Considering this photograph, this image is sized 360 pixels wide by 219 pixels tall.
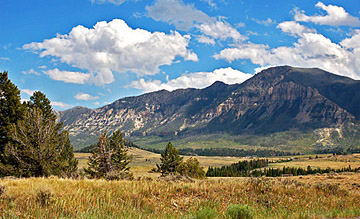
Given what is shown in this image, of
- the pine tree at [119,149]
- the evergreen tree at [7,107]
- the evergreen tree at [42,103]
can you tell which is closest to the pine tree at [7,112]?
the evergreen tree at [7,107]

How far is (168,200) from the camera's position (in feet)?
34.1

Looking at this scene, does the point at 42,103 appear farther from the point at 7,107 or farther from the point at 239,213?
the point at 239,213

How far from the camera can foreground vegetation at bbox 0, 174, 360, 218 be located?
7680mm

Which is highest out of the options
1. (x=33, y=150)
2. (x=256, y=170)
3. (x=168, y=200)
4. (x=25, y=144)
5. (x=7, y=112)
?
(x=7, y=112)

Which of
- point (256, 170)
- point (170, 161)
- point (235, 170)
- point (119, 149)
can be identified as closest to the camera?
point (119, 149)

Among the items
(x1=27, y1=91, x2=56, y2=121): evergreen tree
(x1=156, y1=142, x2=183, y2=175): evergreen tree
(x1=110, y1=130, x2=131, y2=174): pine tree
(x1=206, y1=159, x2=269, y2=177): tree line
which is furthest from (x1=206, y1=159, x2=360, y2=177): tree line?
(x1=27, y1=91, x2=56, y2=121): evergreen tree

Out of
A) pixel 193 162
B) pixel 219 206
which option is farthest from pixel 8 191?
pixel 193 162

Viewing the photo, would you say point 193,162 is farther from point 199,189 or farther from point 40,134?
point 199,189

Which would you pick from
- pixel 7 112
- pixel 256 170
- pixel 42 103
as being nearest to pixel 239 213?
pixel 7 112

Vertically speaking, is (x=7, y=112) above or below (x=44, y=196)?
above

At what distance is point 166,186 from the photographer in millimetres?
11922

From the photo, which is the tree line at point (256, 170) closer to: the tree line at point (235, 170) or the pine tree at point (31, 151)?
the tree line at point (235, 170)

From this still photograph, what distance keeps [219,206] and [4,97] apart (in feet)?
95.3

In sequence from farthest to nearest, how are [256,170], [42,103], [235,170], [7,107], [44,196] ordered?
[256,170] → [235,170] → [42,103] → [7,107] → [44,196]
